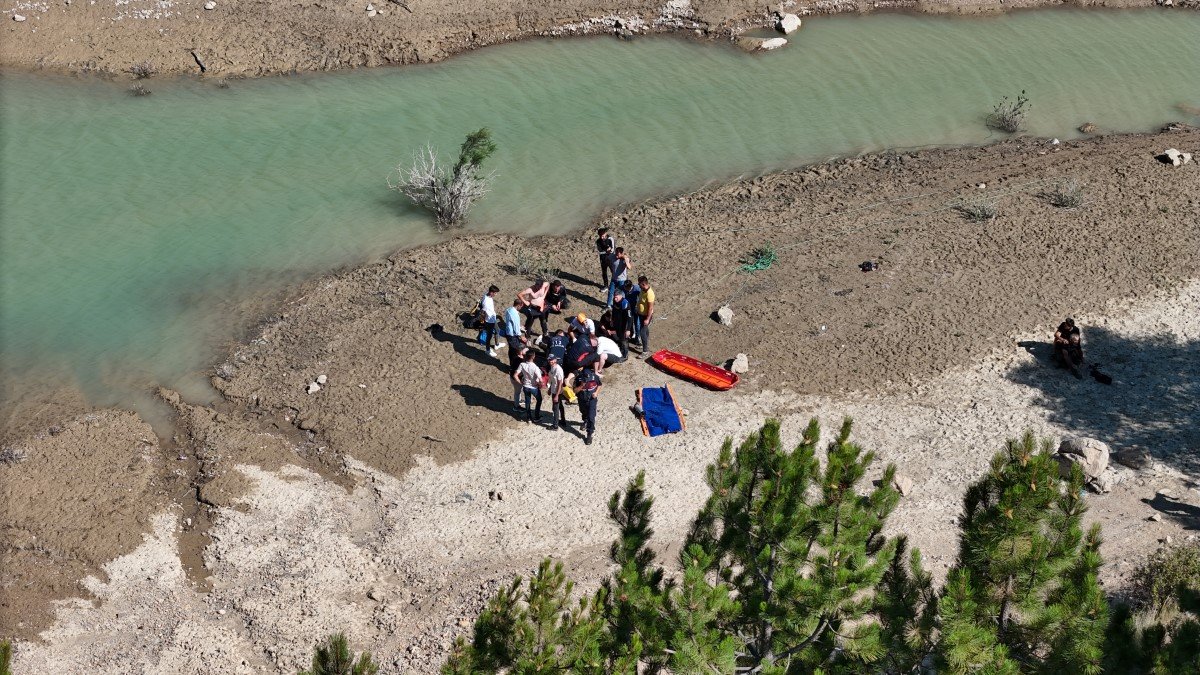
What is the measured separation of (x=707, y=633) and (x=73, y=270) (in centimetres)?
1442

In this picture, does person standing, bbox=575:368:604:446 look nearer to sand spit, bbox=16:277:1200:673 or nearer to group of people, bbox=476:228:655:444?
group of people, bbox=476:228:655:444

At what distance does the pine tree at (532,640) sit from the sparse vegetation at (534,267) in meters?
10.0

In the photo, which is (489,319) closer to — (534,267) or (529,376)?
(529,376)

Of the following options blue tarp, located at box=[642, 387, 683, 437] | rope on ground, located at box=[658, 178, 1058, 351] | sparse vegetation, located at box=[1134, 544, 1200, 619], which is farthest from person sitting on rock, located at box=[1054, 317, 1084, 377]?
blue tarp, located at box=[642, 387, 683, 437]

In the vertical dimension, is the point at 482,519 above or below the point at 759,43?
below

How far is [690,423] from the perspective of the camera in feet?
48.7

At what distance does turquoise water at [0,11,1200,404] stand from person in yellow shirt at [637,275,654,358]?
459 centimetres

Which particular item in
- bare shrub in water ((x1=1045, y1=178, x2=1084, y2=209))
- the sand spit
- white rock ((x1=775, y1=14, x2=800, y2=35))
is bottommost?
the sand spit

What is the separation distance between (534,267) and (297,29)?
11.0 metres

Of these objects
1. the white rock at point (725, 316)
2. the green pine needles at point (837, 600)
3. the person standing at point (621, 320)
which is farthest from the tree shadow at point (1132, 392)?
the green pine needles at point (837, 600)

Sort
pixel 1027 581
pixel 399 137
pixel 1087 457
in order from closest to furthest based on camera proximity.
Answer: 1. pixel 1027 581
2. pixel 1087 457
3. pixel 399 137

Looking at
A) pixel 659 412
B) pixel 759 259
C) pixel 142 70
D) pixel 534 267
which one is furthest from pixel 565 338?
pixel 142 70

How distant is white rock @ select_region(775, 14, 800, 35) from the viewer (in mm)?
27141

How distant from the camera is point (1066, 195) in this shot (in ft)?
64.1
